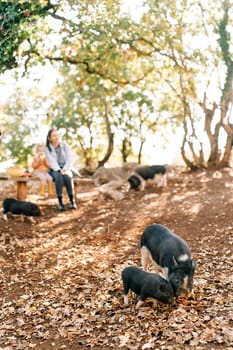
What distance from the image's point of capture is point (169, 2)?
54.2ft

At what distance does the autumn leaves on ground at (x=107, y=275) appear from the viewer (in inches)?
266

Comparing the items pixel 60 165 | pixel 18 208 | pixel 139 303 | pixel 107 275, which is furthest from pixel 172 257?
pixel 60 165

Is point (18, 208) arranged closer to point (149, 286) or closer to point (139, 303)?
point (139, 303)

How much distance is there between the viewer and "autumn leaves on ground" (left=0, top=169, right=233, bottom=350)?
→ 676 centimetres

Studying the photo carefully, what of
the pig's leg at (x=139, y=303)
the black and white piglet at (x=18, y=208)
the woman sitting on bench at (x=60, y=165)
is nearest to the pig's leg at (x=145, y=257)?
the pig's leg at (x=139, y=303)

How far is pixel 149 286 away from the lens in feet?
23.0

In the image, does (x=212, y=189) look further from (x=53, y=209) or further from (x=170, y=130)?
(x=170, y=130)

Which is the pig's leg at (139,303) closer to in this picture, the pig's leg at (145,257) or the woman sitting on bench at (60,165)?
the pig's leg at (145,257)

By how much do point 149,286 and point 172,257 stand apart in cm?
53

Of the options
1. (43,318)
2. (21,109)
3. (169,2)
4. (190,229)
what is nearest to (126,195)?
(190,229)

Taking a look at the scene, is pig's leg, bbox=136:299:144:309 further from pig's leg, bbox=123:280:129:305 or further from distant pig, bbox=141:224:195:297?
distant pig, bbox=141:224:195:297

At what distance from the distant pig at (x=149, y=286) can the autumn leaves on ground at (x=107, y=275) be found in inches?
8.6

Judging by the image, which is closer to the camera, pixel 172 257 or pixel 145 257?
pixel 172 257

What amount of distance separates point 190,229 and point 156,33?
297 inches
